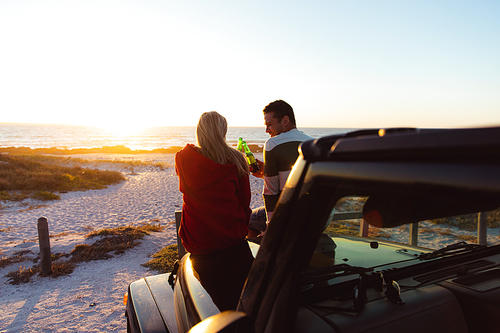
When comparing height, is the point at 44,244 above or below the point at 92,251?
above

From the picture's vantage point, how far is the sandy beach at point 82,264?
4266 mm

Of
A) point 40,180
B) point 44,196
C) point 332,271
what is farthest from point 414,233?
point 40,180

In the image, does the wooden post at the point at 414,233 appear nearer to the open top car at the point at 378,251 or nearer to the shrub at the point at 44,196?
the open top car at the point at 378,251

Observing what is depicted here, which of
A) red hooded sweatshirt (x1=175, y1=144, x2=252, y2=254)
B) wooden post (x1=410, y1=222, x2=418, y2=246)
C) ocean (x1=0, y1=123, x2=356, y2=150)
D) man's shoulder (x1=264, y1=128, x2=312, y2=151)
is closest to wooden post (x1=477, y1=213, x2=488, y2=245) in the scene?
wooden post (x1=410, y1=222, x2=418, y2=246)

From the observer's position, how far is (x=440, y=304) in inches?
47.9

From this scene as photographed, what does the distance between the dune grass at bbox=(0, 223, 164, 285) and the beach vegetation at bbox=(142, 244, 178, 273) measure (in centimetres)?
96

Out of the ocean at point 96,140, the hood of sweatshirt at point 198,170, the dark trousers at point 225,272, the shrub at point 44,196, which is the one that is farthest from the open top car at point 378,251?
the ocean at point 96,140

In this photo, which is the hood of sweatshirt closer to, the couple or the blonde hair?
the couple

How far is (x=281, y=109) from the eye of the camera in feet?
11.9

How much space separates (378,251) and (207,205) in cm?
145

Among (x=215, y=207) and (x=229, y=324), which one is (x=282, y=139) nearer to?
(x=215, y=207)

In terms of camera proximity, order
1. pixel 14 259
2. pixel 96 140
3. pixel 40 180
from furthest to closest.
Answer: pixel 96 140 → pixel 40 180 → pixel 14 259

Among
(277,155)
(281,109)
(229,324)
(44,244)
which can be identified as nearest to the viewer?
(229,324)

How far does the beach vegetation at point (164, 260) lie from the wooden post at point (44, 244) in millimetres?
1871
